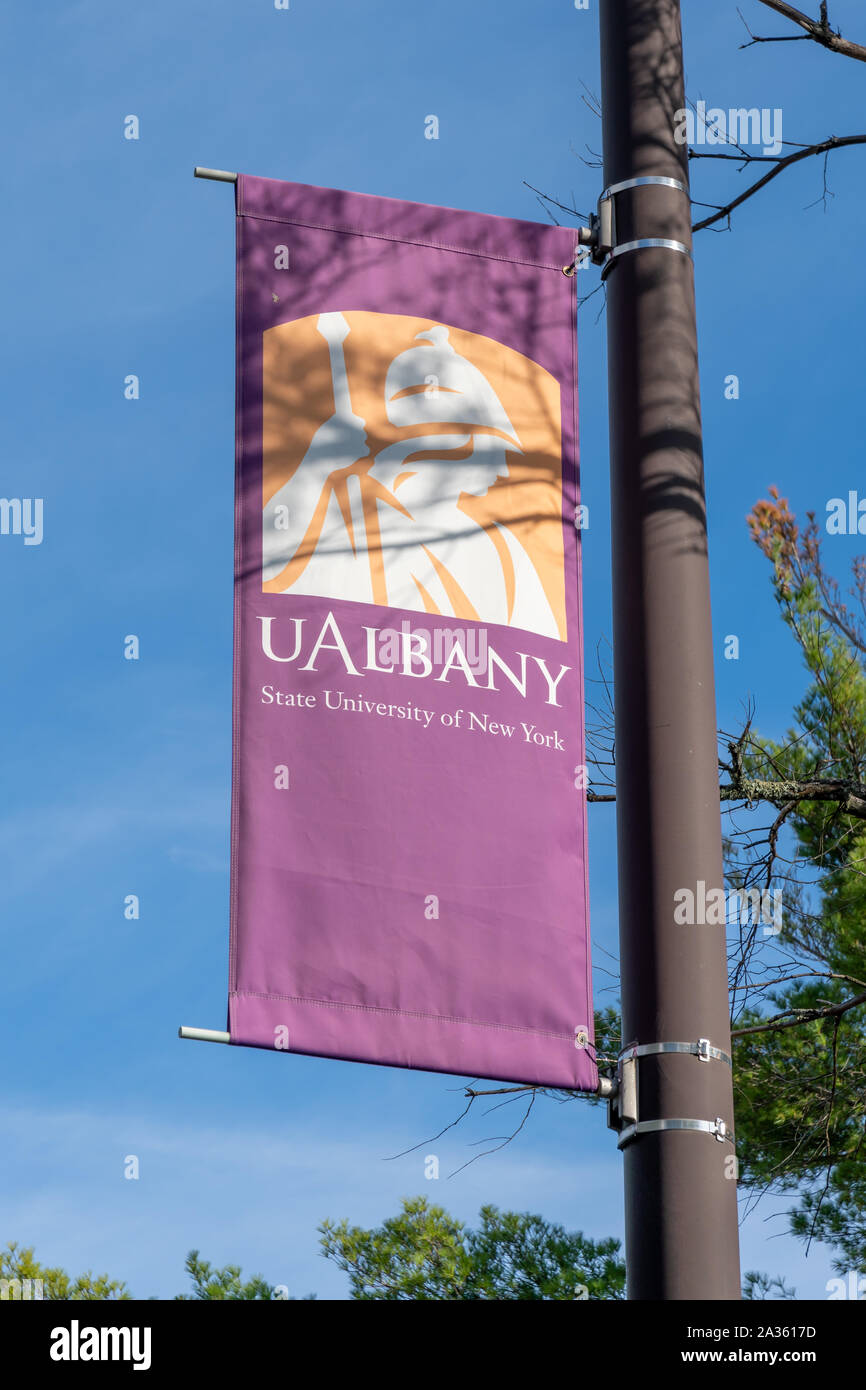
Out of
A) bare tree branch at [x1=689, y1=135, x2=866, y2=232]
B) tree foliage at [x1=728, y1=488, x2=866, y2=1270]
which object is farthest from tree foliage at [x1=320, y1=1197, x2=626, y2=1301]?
bare tree branch at [x1=689, y1=135, x2=866, y2=232]

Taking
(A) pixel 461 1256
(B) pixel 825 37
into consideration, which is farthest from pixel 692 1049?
(A) pixel 461 1256

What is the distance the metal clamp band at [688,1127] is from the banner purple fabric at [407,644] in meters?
0.68

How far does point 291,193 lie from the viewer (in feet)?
14.4

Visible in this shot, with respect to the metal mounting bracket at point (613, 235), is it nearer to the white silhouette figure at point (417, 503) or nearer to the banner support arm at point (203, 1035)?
the white silhouette figure at point (417, 503)

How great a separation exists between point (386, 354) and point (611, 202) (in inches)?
30.8

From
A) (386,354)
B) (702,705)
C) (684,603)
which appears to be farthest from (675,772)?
(386,354)

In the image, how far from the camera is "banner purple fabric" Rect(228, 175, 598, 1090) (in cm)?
370

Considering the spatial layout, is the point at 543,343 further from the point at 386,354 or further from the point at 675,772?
the point at 675,772

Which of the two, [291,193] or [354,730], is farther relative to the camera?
[291,193]

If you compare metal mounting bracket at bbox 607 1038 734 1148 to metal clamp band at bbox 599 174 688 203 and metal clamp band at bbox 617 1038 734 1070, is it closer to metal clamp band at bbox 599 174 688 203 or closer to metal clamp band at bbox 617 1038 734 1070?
metal clamp band at bbox 617 1038 734 1070

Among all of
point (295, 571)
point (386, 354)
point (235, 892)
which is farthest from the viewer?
point (386, 354)

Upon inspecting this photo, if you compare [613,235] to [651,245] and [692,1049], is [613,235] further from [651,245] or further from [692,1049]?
[692,1049]

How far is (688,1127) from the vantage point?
3029mm
